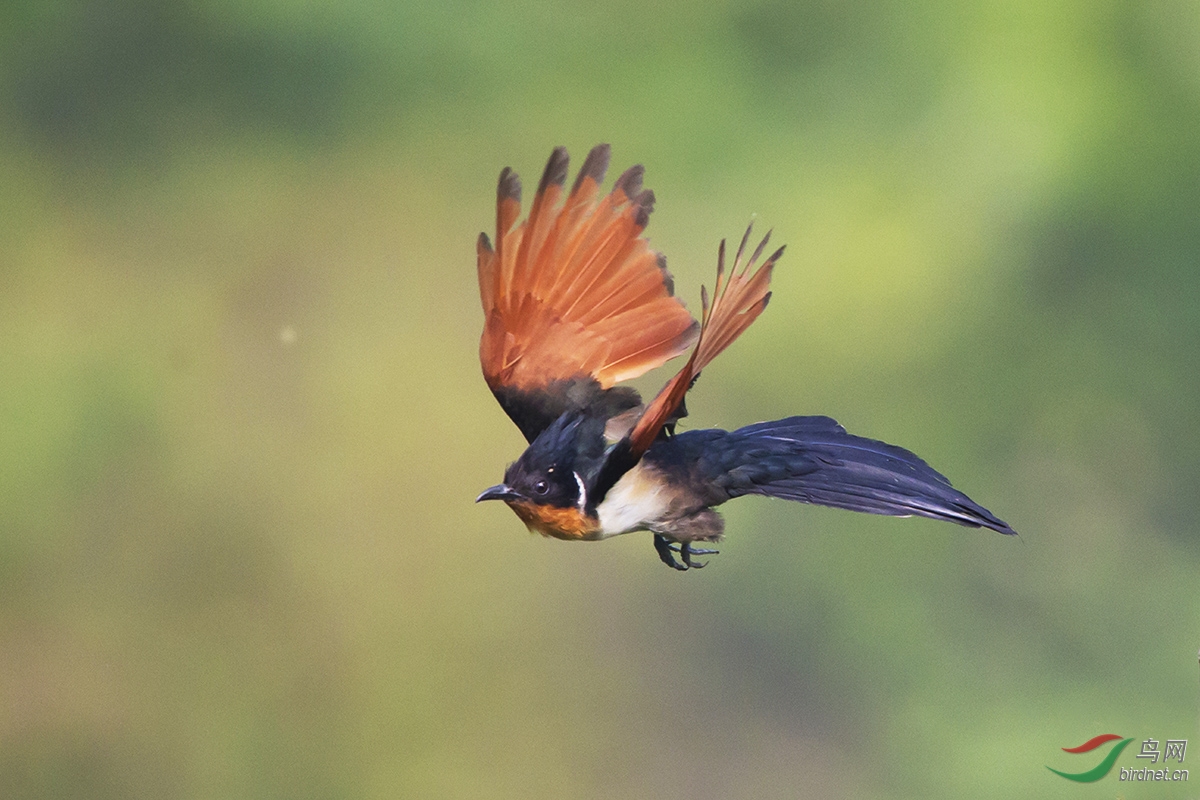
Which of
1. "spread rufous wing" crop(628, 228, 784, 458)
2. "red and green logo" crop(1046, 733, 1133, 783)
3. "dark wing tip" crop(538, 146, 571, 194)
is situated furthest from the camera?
"red and green logo" crop(1046, 733, 1133, 783)

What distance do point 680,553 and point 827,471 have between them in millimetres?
191

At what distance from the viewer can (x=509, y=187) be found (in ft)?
4.00

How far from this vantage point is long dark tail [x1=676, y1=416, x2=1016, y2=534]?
1.13m

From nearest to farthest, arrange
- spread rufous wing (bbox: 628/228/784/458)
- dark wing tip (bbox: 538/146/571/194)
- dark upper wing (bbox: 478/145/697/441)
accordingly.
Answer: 1. spread rufous wing (bbox: 628/228/784/458)
2. dark wing tip (bbox: 538/146/571/194)
3. dark upper wing (bbox: 478/145/697/441)

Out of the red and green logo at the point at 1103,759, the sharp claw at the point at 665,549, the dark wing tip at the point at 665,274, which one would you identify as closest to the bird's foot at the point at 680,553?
the sharp claw at the point at 665,549

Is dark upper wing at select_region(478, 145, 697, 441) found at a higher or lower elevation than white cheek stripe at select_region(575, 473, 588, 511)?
higher

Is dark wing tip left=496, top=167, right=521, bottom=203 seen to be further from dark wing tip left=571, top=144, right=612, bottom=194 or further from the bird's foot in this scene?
the bird's foot

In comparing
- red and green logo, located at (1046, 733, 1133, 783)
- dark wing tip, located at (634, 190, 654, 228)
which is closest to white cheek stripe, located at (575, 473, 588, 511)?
dark wing tip, located at (634, 190, 654, 228)

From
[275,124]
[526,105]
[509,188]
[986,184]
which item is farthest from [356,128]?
[509,188]

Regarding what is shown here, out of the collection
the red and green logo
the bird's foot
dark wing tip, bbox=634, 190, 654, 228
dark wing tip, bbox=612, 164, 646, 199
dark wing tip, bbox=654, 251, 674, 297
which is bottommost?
the red and green logo

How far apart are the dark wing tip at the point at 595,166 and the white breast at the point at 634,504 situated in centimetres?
28

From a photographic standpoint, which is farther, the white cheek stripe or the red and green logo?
the red and green logo

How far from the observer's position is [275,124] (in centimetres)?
375

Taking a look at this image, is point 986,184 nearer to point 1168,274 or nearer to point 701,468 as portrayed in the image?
point 1168,274
